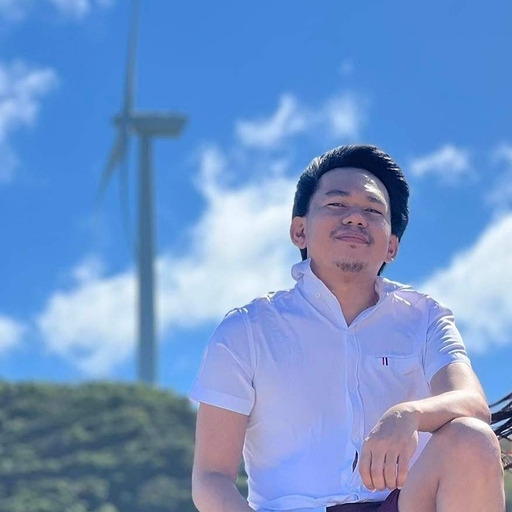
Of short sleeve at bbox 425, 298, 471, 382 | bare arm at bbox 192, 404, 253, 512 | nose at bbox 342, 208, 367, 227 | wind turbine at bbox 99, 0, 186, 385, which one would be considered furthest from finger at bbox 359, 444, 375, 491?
wind turbine at bbox 99, 0, 186, 385

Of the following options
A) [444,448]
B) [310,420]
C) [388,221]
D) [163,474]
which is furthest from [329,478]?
[163,474]

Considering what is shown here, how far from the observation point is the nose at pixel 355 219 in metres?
5.29

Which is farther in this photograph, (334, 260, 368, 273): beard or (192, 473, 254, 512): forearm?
(334, 260, 368, 273): beard

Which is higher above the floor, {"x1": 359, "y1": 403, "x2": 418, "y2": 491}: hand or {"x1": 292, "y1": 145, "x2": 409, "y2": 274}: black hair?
{"x1": 292, "y1": 145, "x2": 409, "y2": 274}: black hair


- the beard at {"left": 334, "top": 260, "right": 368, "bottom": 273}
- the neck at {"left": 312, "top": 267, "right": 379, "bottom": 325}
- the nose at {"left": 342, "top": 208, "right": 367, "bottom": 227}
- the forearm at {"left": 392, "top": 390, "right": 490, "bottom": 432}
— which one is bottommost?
the forearm at {"left": 392, "top": 390, "right": 490, "bottom": 432}

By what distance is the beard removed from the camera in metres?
5.28

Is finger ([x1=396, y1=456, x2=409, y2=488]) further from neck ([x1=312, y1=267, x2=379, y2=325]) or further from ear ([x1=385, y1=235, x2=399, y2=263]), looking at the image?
ear ([x1=385, y1=235, x2=399, y2=263])

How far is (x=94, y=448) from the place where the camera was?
7725cm

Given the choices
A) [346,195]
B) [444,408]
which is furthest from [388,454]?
[346,195]

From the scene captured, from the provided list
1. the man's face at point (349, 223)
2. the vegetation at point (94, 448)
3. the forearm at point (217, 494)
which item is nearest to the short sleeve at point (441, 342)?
the man's face at point (349, 223)

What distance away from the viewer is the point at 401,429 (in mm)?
4430

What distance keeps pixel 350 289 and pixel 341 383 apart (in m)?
0.45

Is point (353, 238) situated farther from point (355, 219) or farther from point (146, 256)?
point (146, 256)

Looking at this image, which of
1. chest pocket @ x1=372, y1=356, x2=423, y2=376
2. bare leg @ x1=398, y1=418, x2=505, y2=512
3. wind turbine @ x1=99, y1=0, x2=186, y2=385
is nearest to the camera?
bare leg @ x1=398, y1=418, x2=505, y2=512
